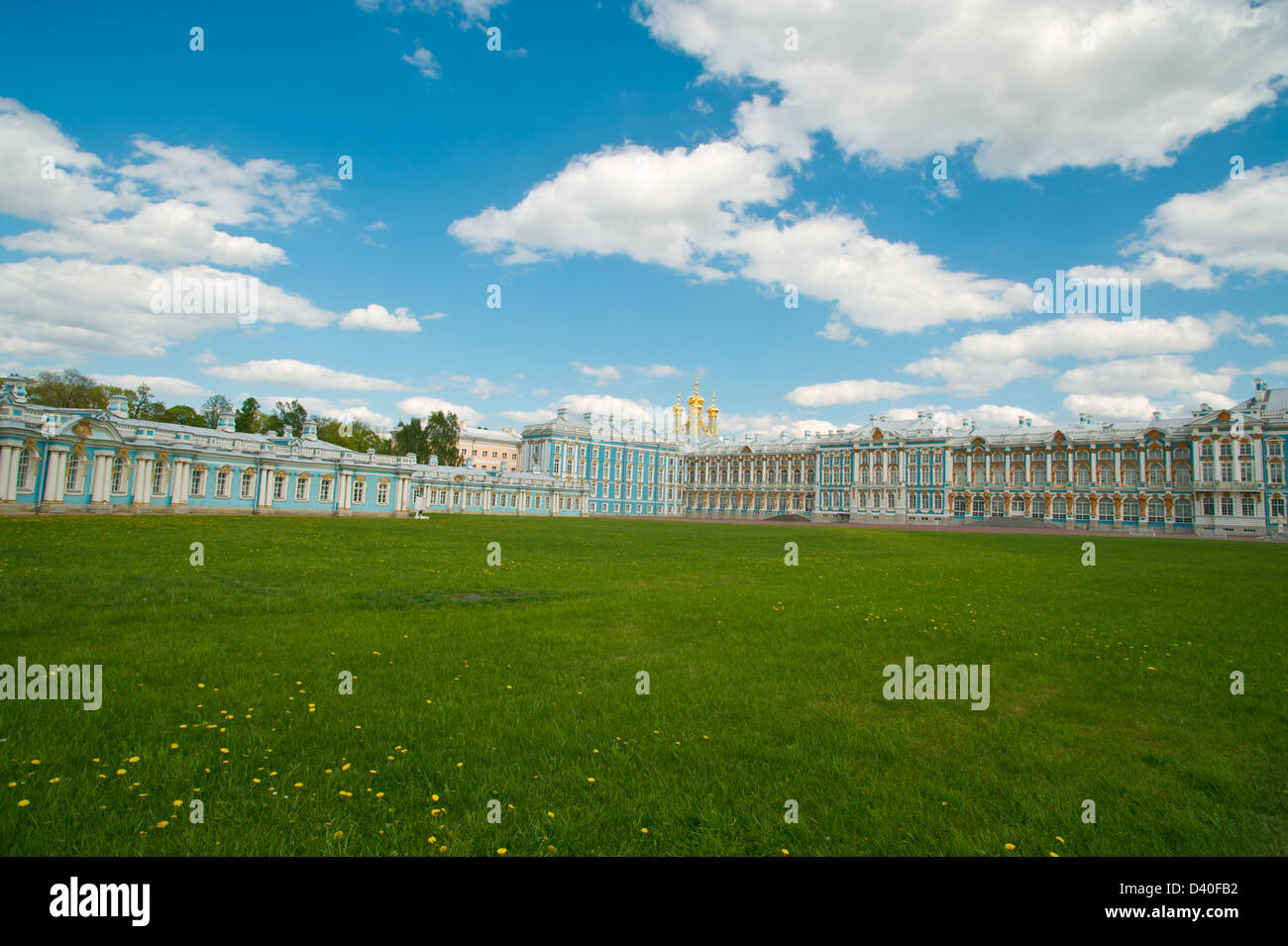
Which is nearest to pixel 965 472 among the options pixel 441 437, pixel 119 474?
pixel 441 437

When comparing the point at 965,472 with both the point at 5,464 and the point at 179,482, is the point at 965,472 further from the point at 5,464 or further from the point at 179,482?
the point at 5,464

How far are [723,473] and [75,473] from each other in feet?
272

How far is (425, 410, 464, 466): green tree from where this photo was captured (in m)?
86.4

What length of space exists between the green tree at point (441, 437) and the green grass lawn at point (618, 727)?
244 feet

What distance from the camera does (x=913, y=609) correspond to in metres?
13.3

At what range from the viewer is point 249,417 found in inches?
3201

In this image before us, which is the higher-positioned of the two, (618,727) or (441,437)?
(441,437)

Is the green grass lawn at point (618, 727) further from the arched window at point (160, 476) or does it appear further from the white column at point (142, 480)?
the arched window at point (160, 476)

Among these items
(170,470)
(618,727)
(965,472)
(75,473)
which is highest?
(965,472)

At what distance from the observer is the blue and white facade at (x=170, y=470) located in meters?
39.1

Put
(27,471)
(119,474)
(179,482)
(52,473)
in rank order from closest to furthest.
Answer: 1. (27,471)
2. (52,473)
3. (119,474)
4. (179,482)

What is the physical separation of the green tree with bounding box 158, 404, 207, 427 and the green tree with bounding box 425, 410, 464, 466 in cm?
2550
